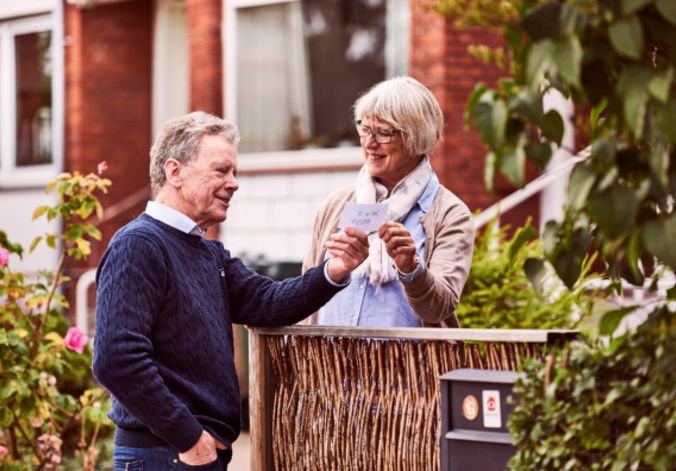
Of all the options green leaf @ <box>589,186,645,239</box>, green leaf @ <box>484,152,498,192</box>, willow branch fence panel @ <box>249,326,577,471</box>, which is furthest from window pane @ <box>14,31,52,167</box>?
green leaf @ <box>589,186,645,239</box>

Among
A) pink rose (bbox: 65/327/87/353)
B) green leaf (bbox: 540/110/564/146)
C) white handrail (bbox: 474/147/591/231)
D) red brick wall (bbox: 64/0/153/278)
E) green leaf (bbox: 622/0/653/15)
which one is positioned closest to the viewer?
green leaf (bbox: 622/0/653/15)

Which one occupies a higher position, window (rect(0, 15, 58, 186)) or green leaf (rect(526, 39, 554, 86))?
window (rect(0, 15, 58, 186))

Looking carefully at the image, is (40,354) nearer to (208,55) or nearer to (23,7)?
(208,55)

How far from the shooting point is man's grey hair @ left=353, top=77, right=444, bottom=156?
394 centimetres

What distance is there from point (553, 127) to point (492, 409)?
3.48 feet

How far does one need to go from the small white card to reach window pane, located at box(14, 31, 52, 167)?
33.1 ft

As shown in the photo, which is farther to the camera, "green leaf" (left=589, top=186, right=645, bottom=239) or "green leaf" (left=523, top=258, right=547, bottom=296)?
"green leaf" (left=523, top=258, right=547, bottom=296)

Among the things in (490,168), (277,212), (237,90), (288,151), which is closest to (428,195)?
(490,168)

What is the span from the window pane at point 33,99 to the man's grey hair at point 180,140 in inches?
Result: 387

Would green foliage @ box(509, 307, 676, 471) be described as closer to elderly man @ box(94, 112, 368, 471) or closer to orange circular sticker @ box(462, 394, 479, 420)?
orange circular sticker @ box(462, 394, 479, 420)

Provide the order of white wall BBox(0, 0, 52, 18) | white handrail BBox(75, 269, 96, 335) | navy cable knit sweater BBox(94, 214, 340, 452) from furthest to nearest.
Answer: white wall BBox(0, 0, 52, 18) → white handrail BBox(75, 269, 96, 335) → navy cable knit sweater BBox(94, 214, 340, 452)

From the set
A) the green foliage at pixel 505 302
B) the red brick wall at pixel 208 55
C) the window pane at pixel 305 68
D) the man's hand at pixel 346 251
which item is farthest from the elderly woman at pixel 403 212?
the red brick wall at pixel 208 55

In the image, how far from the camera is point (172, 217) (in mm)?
3646

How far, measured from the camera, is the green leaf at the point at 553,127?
2.32 meters
